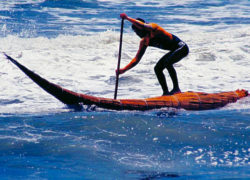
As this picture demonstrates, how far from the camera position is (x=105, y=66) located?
12102 millimetres

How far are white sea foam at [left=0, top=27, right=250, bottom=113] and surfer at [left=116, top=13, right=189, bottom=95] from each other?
132 centimetres

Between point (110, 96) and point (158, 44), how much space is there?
2053mm

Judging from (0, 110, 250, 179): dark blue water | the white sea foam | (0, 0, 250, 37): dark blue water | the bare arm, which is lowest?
the white sea foam

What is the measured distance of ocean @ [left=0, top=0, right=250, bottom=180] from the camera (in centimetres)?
484

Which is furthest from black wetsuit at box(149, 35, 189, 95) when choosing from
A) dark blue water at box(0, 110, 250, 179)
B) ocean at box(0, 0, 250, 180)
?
dark blue water at box(0, 110, 250, 179)

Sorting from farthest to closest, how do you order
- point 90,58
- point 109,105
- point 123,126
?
point 90,58 → point 109,105 → point 123,126

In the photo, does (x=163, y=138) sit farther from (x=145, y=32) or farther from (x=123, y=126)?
(x=145, y=32)

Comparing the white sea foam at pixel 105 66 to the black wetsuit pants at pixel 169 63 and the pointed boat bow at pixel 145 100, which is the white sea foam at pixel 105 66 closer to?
the pointed boat bow at pixel 145 100

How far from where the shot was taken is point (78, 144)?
213 inches

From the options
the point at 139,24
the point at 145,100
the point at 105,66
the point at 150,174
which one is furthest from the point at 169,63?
the point at 105,66

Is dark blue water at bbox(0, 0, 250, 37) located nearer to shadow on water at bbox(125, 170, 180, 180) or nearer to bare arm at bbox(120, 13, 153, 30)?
bare arm at bbox(120, 13, 153, 30)

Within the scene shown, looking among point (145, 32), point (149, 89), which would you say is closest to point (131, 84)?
point (149, 89)

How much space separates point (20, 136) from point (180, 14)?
50.3 feet

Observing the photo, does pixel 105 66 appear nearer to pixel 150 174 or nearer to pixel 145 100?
pixel 145 100
